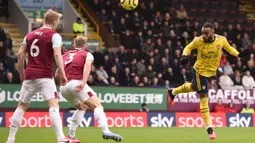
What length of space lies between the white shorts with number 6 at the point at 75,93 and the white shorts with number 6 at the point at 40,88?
1.15 metres

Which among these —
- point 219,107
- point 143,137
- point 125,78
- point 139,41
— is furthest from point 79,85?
point 139,41

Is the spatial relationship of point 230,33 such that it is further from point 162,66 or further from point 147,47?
point 162,66

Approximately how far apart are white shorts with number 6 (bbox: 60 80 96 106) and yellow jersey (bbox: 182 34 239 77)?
3237 mm

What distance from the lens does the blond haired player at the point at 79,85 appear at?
38.3 ft

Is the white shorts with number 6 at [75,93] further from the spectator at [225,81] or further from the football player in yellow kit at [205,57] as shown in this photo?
the spectator at [225,81]

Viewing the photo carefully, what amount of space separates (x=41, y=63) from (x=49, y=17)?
0.79 m

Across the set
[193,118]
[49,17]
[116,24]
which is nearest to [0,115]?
[193,118]

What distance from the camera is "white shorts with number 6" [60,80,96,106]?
11.7 m

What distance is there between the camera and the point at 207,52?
570 inches

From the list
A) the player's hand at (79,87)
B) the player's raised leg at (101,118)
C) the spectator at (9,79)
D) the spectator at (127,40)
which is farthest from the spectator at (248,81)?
the player's hand at (79,87)

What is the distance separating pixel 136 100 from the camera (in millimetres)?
24969

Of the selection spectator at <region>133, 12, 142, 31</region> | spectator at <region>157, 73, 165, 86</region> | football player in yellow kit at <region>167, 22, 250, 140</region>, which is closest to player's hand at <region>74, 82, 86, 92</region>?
football player in yellow kit at <region>167, 22, 250, 140</region>

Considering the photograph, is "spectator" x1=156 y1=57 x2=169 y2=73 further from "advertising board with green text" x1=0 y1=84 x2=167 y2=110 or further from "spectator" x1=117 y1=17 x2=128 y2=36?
"spectator" x1=117 y1=17 x2=128 y2=36

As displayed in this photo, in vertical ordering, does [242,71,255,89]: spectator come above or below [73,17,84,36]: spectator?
below
